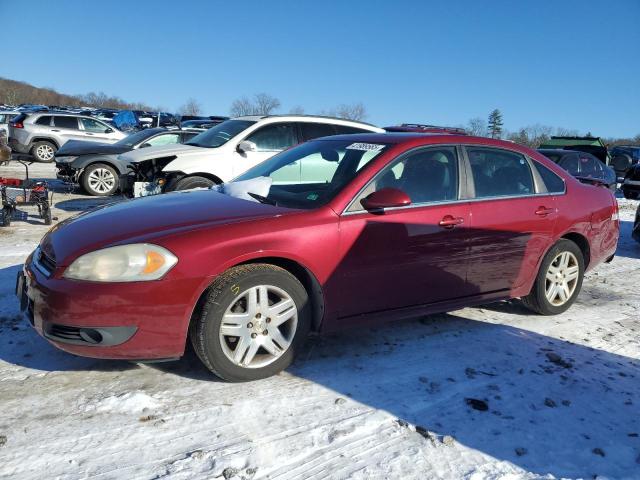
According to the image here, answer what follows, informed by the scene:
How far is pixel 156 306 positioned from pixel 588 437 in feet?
8.04

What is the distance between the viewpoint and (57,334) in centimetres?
299

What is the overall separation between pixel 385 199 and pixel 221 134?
18.8 feet

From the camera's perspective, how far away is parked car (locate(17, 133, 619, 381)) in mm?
2980

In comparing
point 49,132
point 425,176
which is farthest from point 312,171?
point 49,132

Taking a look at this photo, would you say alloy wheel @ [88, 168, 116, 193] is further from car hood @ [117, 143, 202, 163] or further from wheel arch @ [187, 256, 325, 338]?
wheel arch @ [187, 256, 325, 338]

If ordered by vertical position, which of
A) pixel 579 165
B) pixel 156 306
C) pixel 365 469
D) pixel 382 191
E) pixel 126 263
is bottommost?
pixel 365 469

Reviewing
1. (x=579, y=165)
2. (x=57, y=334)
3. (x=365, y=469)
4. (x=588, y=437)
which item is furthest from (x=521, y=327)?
(x=579, y=165)

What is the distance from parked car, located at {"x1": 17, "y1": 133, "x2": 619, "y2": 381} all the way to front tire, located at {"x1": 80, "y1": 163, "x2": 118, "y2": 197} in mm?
7119

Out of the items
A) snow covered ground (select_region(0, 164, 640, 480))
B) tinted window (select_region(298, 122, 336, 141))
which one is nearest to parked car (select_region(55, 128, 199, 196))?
tinted window (select_region(298, 122, 336, 141))

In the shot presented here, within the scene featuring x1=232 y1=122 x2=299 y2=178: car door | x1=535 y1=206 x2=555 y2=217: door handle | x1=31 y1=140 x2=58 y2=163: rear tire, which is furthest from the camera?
x1=31 y1=140 x2=58 y2=163: rear tire

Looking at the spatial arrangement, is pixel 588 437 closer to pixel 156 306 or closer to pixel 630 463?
pixel 630 463

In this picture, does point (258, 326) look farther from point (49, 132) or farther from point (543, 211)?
point (49, 132)

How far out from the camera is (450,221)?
3918mm

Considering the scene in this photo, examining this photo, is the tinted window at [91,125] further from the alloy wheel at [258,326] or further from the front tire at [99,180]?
the alloy wheel at [258,326]
